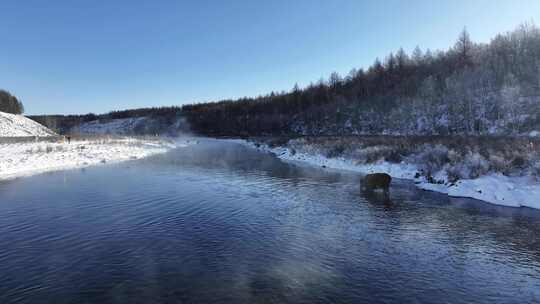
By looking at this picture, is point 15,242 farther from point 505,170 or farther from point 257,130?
point 257,130

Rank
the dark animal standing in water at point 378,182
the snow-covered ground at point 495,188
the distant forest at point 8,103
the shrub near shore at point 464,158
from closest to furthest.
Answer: the snow-covered ground at point 495,188, the shrub near shore at point 464,158, the dark animal standing in water at point 378,182, the distant forest at point 8,103

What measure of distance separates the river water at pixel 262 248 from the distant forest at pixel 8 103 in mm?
128291

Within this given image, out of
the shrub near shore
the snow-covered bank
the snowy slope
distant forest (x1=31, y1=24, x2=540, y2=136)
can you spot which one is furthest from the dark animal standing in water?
the snowy slope

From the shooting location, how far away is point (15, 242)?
401 inches

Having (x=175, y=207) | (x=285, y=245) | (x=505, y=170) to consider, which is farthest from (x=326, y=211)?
(x=505, y=170)

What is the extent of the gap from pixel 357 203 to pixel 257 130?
130941 mm

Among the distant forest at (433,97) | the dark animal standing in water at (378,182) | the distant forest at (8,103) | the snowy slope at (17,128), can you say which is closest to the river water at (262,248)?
the dark animal standing in water at (378,182)

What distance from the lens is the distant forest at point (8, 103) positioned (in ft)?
384

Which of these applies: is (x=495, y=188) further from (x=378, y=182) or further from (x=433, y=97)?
(x=433, y=97)

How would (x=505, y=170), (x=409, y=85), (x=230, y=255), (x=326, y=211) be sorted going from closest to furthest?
1. (x=230, y=255)
2. (x=326, y=211)
3. (x=505, y=170)
4. (x=409, y=85)

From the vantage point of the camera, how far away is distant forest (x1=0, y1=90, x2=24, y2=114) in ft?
384

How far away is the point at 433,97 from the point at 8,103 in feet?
462

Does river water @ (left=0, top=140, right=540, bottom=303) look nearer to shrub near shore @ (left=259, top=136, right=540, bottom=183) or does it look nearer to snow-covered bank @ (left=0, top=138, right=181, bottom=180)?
shrub near shore @ (left=259, top=136, right=540, bottom=183)

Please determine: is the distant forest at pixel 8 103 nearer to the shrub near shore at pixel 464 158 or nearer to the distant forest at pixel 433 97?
the distant forest at pixel 433 97
